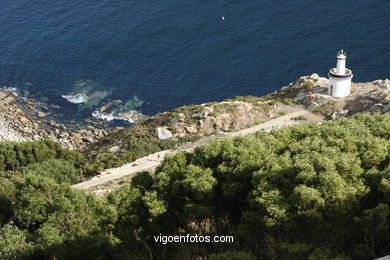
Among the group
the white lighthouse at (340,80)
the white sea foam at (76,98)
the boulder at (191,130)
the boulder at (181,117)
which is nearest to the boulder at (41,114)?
the white sea foam at (76,98)

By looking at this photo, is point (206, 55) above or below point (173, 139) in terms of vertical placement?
above

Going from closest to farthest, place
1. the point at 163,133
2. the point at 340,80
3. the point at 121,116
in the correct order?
the point at 340,80 → the point at 163,133 → the point at 121,116

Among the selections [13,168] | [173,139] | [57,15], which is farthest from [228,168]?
[57,15]

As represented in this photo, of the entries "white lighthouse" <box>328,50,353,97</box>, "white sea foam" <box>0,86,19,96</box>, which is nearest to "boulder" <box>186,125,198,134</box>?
"white lighthouse" <box>328,50,353,97</box>

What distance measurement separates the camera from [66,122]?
7538 cm

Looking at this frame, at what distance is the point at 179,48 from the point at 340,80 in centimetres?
3707

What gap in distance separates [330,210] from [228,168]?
6715 millimetres

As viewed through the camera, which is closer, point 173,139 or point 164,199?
point 164,199

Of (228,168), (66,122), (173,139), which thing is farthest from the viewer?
(66,122)

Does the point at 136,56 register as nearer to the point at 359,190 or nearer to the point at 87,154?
the point at 87,154

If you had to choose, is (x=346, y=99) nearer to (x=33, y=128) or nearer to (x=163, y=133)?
(x=163, y=133)

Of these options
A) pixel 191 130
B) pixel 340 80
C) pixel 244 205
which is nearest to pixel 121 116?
pixel 191 130

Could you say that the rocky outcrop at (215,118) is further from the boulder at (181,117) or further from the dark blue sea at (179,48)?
the dark blue sea at (179,48)

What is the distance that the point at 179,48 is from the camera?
88.1 metres
